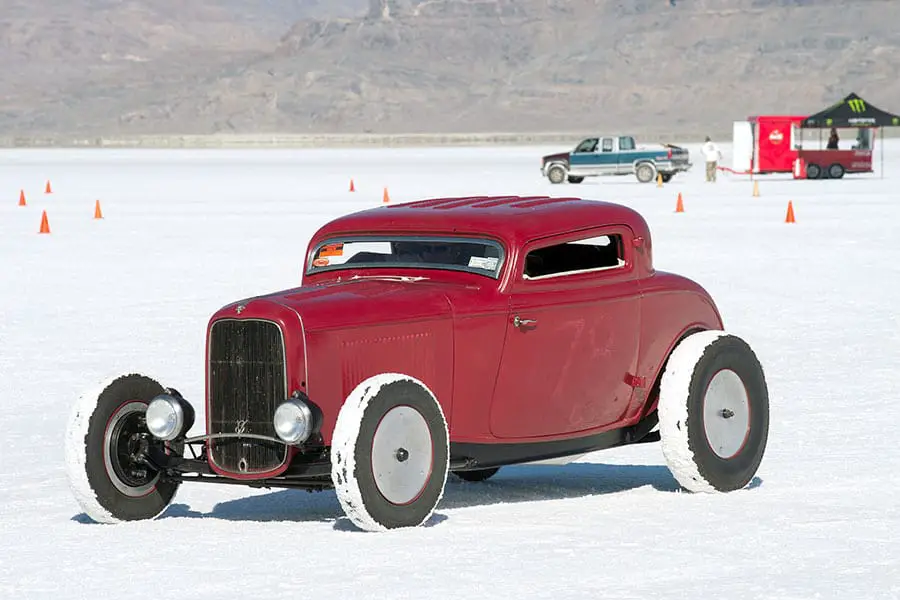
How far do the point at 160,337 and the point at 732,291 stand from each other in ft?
24.3

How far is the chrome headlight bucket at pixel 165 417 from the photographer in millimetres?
7887

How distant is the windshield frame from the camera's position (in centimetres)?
835

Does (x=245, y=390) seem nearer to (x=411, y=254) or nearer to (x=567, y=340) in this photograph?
(x=411, y=254)

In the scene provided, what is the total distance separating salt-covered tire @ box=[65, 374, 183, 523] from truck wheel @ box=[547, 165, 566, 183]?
4825 centimetres

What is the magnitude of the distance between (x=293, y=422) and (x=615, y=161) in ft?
162

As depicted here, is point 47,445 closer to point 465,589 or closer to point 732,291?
point 465,589

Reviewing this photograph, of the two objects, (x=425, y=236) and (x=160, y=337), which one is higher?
(x=425, y=236)

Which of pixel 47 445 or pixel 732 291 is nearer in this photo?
pixel 47 445

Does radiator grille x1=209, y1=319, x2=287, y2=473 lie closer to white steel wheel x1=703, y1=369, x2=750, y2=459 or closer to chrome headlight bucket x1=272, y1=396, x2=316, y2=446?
chrome headlight bucket x1=272, y1=396, x2=316, y2=446

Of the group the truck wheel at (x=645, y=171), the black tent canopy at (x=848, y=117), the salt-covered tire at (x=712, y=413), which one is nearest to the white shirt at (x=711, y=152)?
the truck wheel at (x=645, y=171)

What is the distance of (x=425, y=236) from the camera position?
28.2 feet

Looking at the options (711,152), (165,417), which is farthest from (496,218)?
(711,152)

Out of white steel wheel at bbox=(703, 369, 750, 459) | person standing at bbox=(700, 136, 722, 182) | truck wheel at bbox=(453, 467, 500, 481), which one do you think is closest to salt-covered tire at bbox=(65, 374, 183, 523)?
truck wheel at bbox=(453, 467, 500, 481)

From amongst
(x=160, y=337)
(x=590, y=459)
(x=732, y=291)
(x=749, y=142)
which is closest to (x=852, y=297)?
(x=732, y=291)
